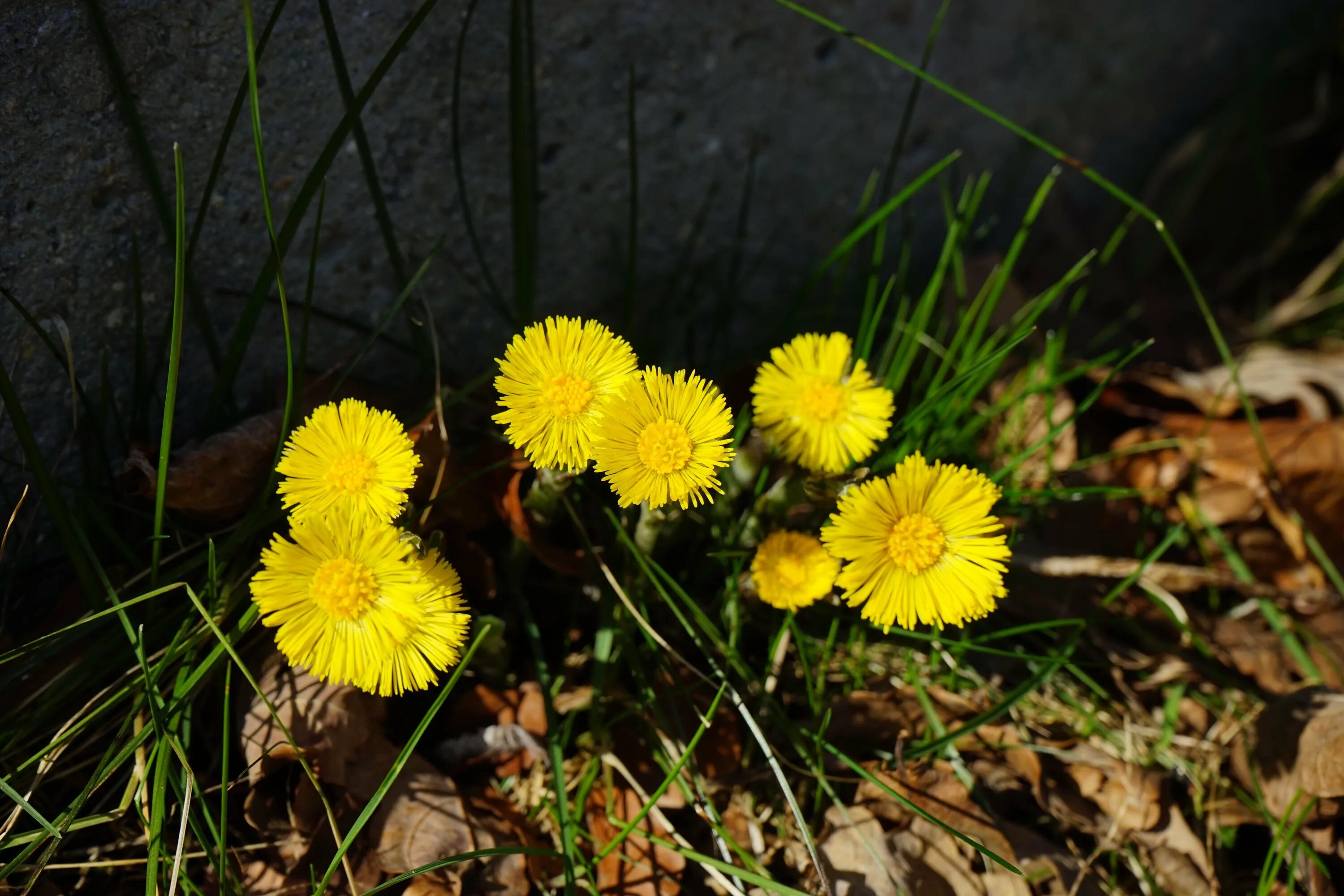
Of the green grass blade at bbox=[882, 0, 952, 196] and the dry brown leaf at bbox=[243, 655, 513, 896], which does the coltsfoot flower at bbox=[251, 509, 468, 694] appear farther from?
the green grass blade at bbox=[882, 0, 952, 196]

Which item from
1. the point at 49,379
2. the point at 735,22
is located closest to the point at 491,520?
the point at 49,379

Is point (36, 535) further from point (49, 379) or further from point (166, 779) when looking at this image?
point (166, 779)

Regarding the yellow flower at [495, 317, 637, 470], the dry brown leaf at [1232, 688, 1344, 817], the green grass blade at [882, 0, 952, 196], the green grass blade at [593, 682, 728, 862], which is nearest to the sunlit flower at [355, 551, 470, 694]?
the yellow flower at [495, 317, 637, 470]

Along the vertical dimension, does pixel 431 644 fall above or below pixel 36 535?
below

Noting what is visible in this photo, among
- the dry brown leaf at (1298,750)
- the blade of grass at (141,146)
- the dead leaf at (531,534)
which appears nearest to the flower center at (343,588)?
the dead leaf at (531,534)

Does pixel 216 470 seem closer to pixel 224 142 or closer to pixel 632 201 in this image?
pixel 224 142

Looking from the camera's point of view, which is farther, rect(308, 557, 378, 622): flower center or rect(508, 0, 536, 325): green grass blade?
rect(508, 0, 536, 325): green grass blade

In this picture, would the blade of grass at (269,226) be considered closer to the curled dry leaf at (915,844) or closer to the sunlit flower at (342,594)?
the sunlit flower at (342,594)
